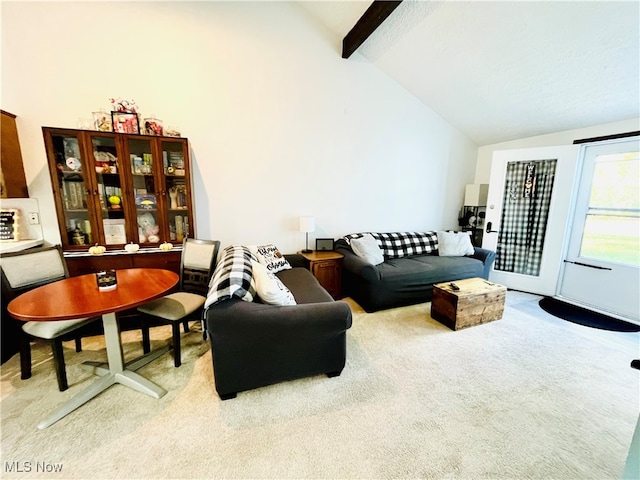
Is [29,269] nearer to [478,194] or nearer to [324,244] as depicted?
[324,244]

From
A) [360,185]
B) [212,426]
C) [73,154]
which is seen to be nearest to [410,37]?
[360,185]

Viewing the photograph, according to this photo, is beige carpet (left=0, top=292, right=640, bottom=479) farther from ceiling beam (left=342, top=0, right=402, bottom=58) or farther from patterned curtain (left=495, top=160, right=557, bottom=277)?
ceiling beam (left=342, top=0, right=402, bottom=58)

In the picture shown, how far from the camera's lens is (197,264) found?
8.13 feet

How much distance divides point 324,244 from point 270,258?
0.90 meters

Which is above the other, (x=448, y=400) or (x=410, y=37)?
(x=410, y=37)

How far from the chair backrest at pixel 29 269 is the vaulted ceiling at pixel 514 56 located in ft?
12.1

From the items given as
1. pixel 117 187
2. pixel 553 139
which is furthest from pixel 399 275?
pixel 117 187

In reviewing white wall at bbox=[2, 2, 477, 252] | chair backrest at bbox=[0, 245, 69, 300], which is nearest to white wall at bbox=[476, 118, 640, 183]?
white wall at bbox=[2, 2, 477, 252]

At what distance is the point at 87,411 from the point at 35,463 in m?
0.31

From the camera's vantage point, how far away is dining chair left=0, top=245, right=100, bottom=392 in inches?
66.1

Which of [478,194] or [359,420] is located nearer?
[359,420]

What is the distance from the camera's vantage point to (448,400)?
1739 mm

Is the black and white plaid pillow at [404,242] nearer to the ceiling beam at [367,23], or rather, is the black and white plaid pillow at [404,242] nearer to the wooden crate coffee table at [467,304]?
the wooden crate coffee table at [467,304]

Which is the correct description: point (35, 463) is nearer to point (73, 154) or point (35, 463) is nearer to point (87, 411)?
point (87, 411)
